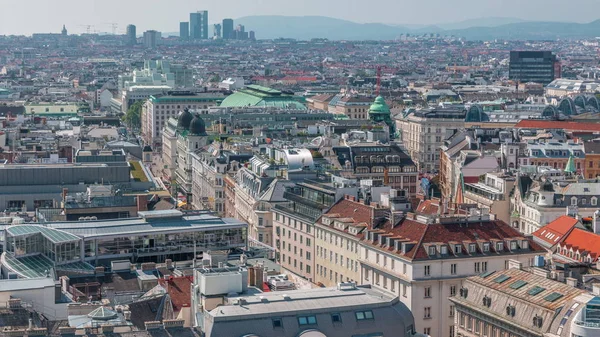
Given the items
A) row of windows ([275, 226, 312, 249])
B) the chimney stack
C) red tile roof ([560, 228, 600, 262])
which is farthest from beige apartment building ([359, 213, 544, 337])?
row of windows ([275, 226, 312, 249])

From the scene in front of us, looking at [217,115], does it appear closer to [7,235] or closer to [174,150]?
[174,150]

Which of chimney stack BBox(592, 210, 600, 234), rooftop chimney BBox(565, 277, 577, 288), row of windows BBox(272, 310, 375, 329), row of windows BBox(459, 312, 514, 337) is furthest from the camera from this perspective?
chimney stack BBox(592, 210, 600, 234)

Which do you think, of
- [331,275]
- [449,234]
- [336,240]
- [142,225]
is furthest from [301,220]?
[449,234]

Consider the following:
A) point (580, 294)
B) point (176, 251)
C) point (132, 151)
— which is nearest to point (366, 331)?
point (580, 294)

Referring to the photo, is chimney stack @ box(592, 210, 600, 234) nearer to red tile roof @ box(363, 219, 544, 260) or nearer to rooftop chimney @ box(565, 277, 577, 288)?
red tile roof @ box(363, 219, 544, 260)

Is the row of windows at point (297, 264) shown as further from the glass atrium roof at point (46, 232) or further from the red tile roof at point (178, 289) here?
the red tile roof at point (178, 289)

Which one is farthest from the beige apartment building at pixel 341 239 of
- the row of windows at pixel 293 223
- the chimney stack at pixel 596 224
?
the chimney stack at pixel 596 224

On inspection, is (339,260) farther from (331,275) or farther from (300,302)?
(300,302)
